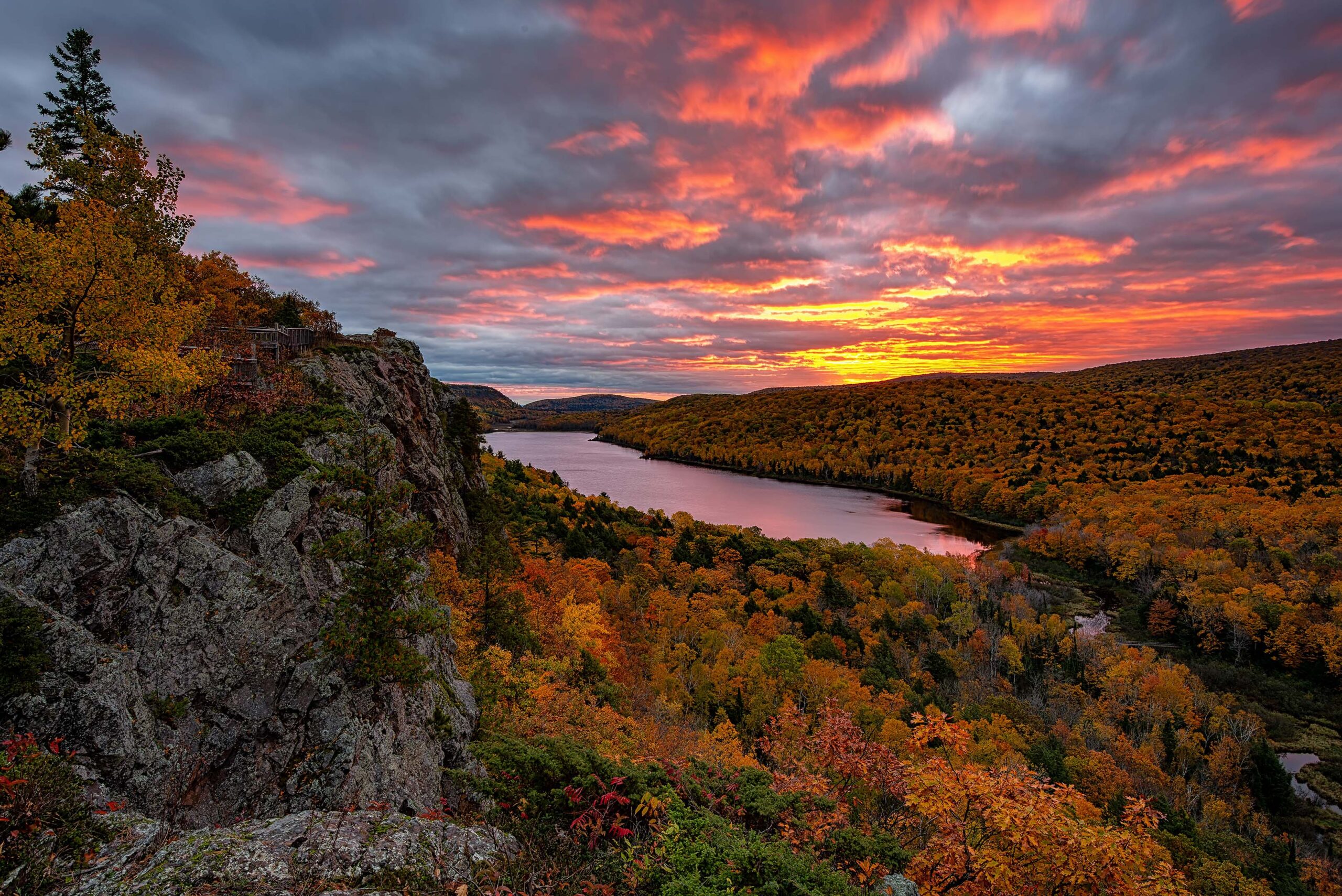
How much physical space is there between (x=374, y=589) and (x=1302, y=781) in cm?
7547

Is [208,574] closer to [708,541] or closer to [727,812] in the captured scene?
[727,812]

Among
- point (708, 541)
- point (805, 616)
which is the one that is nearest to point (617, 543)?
point (708, 541)

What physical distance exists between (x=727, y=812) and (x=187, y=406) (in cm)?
1756

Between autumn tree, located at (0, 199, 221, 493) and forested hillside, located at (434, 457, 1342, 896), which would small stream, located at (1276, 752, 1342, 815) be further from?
autumn tree, located at (0, 199, 221, 493)

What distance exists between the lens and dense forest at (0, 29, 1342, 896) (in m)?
8.30

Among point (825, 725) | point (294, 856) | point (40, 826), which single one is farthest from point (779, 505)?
point (40, 826)

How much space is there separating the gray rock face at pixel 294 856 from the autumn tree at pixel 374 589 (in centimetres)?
520

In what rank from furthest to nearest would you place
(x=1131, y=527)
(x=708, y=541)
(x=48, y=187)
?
(x=1131, y=527) < (x=708, y=541) < (x=48, y=187)

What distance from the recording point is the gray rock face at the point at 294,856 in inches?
217

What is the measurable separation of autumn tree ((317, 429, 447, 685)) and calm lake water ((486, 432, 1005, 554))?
8819cm

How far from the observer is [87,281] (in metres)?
9.34

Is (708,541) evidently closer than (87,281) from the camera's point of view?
No

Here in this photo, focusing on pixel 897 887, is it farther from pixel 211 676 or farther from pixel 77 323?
pixel 77 323

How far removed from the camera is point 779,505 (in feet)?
417
